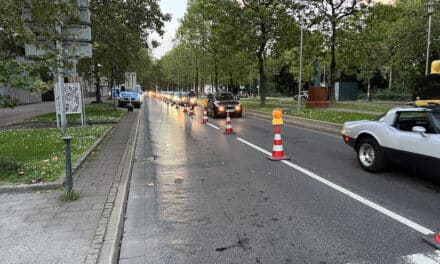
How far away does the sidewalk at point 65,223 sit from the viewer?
3.72m

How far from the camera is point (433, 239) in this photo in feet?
13.1

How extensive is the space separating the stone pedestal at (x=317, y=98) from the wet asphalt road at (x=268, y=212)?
17706mm

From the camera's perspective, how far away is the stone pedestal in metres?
26.2

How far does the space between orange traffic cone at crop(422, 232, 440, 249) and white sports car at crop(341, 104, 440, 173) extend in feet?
6.58

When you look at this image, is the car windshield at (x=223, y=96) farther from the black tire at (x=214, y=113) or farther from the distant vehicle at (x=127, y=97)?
the distant vehicle at (x=127, y=97)

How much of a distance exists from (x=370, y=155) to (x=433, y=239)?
3.49 m

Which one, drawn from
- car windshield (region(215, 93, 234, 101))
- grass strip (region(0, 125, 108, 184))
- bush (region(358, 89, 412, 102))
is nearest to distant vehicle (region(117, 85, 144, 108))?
car windshield (region(215, 93, 234, 101))

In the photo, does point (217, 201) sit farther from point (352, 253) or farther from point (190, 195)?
point (352, 253)

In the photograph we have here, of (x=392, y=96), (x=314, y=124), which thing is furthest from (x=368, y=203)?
(x=392, y=96)

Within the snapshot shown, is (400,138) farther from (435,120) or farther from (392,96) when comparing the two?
(392,96)

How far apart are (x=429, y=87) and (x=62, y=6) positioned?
44.2ft

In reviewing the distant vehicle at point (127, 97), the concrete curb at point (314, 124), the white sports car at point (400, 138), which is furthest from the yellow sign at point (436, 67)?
the distant vehicle at point (127, 97)

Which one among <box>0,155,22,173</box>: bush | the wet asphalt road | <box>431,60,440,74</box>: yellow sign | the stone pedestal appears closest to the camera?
the wet asphalt road

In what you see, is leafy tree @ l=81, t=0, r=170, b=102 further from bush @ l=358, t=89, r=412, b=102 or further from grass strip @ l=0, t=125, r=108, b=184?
bush @ l=358, t=89, r=412, b=102
